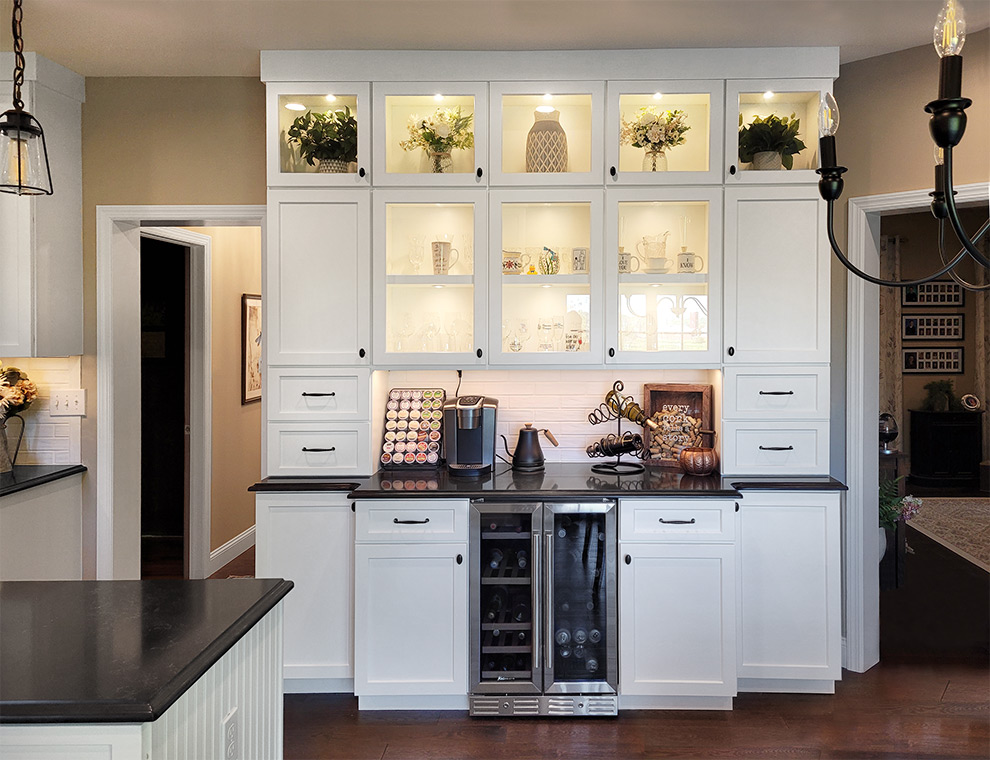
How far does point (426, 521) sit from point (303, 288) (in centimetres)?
118

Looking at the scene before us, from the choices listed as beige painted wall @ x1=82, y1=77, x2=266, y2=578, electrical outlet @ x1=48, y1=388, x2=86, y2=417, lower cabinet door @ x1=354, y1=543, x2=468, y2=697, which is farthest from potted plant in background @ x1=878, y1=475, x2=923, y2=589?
electrical outlet @ x1=48, y1=388, x2=86, y2=417

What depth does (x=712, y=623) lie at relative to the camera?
3000 mm

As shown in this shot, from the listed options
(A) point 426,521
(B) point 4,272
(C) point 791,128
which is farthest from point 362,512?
(C) point 791,128

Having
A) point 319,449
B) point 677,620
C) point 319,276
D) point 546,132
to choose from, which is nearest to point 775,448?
point 677,620

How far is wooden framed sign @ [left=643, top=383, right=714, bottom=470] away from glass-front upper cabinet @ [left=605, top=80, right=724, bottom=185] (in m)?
0.98

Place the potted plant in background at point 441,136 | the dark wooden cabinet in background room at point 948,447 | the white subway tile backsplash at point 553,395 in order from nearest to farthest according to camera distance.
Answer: the potted plant in background at point 441,136 → the white subway tile backsplash at point 553,395 → the dark wooden cabinet in background room at point 948,447

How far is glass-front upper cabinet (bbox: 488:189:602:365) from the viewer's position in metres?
3.26

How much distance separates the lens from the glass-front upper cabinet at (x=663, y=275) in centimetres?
324

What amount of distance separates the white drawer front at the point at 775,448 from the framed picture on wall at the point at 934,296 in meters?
6.35

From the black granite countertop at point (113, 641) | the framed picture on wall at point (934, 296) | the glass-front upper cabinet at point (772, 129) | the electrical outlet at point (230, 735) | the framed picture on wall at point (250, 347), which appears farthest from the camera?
the framed picture on wall at point (934, 296)

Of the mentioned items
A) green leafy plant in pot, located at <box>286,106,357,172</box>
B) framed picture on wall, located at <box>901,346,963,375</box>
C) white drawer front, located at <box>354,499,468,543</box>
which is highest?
green leafy plant in pot, located at <box>286,106,357,172</box>

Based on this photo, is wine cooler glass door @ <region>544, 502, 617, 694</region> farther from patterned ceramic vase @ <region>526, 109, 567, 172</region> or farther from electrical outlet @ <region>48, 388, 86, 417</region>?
electrical outlet @ <region>48, 388, 86, 417</region>

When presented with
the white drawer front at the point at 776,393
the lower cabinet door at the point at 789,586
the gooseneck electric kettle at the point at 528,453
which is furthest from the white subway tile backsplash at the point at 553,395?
the lower cabinet door at the point at 789,586

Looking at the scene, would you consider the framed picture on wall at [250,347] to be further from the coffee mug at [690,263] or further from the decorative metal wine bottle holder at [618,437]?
the coffee mug at [690,263]
